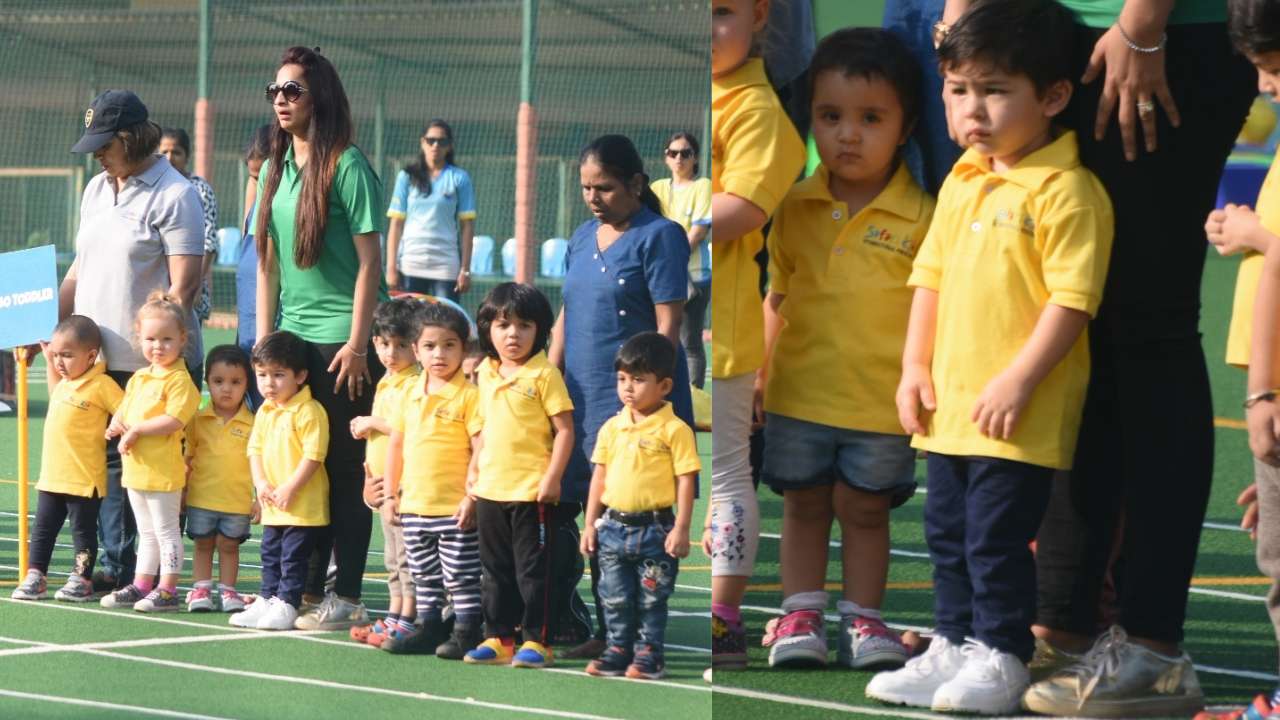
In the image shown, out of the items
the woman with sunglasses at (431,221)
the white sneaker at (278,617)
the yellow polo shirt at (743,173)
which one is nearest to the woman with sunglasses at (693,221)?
the yellow polo shirt at (743,173)

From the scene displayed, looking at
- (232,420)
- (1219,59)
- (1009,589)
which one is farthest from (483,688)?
(1219,59)

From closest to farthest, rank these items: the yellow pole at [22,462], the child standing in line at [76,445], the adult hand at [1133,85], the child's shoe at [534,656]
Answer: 1. the adult hand at [1133,85]
2. the child's shoe at [534,656]
3. the child standing in line at [76,445]
4. the yellow pole at [22,462]

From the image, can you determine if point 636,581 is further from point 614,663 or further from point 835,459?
point 835,459

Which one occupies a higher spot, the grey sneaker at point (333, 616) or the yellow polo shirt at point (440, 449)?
the yellow polo shirt at point (440, 449)

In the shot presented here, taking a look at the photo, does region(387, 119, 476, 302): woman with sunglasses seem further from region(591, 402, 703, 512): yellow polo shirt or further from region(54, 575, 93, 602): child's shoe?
region(591, 402, 703, 512): yellow polo shirt

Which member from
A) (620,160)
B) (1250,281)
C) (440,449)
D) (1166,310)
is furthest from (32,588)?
(1250,281)

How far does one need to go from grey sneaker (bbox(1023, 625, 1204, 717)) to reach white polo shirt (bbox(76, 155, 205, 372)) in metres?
2.70

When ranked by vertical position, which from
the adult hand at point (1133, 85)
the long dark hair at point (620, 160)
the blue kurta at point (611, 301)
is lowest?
the blue kurta at point (611, 301)

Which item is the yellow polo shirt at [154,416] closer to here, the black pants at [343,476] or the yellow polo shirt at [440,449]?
the black pants at [343,476]

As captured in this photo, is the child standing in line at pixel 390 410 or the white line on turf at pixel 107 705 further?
the child standing in line at pixel 390 410

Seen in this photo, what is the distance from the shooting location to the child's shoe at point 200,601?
466 cm

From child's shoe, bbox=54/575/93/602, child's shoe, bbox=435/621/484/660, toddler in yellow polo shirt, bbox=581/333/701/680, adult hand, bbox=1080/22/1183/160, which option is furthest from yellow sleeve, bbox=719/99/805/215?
child's shoe, bbox=54/575/93/602

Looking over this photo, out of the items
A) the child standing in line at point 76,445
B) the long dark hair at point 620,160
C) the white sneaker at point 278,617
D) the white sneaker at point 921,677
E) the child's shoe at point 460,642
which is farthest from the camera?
the child standing in line at point 76,445

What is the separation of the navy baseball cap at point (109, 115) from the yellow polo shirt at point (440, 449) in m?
1.36
